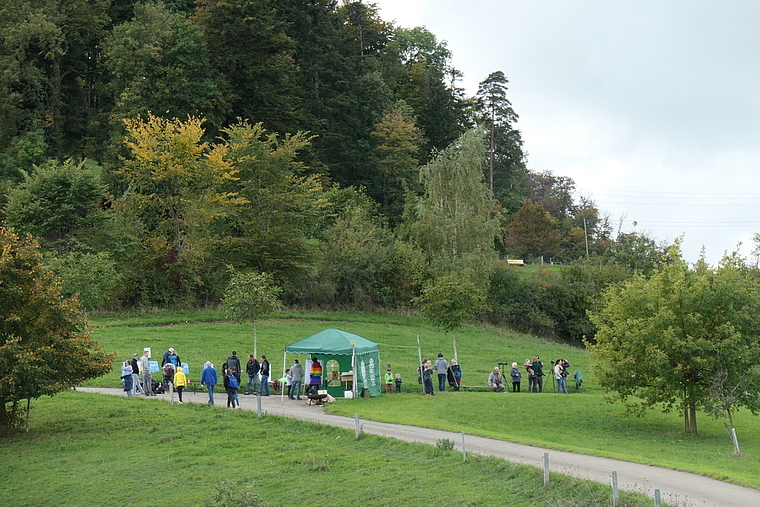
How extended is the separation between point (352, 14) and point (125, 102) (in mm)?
40341

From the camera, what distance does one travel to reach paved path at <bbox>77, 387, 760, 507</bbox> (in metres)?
15.9

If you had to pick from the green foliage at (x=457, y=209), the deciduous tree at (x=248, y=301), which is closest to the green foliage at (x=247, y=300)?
the deciduous tree at (x=248, y=301)

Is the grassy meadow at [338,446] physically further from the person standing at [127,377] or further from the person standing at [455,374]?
the person standing at [455,374]

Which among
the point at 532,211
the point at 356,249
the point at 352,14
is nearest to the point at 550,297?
the point at 356,249

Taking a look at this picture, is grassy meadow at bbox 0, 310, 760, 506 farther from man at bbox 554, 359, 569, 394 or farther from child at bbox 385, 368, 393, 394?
child at bbox 385, 368, 393, 394

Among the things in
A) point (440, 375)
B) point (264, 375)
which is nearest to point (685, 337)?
point (440, 375)

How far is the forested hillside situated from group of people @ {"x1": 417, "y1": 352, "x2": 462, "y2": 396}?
6.93 metres

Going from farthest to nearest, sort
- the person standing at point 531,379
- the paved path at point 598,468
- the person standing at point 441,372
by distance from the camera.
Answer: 1. the person standing at point 531,379
2. the person standing at point 441,372
3. the paved path at point 598,468

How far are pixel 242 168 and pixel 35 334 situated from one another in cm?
3356

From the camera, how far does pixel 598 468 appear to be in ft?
61.3

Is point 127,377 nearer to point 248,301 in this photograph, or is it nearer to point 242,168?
point 248,301

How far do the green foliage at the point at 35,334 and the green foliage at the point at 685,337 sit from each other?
1907 cm

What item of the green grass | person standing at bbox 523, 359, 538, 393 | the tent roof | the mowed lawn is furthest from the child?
the green grass

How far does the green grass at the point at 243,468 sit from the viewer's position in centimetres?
1725
